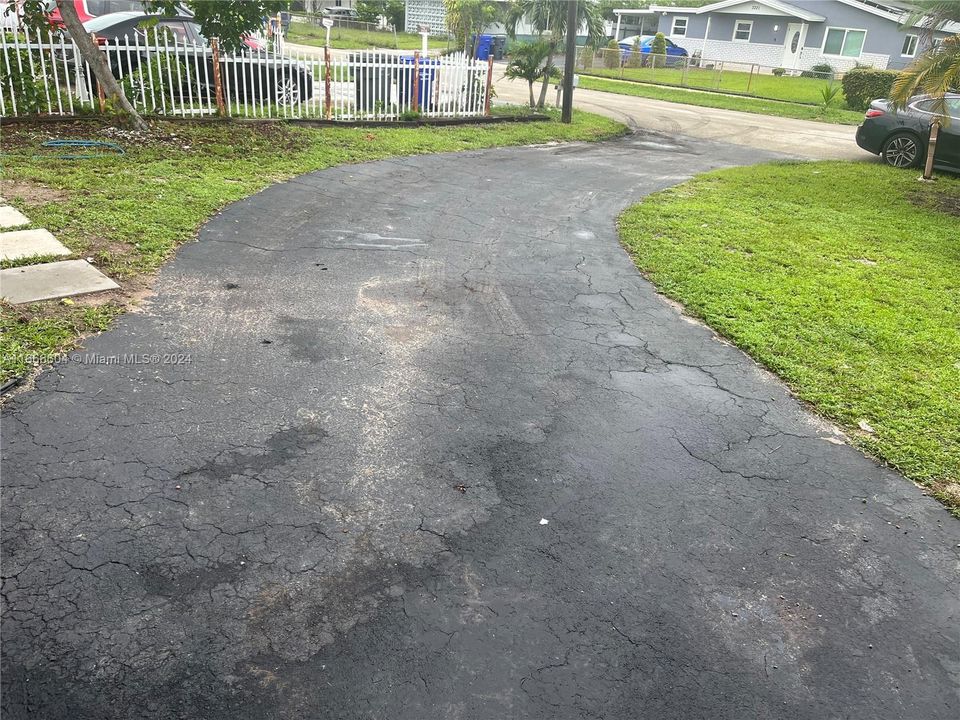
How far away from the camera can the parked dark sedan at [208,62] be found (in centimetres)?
1240

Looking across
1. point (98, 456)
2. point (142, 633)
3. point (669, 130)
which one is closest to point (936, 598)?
point (142, 633)

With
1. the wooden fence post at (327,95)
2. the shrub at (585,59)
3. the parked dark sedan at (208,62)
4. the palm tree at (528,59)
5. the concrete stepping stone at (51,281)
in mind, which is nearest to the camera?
the concrete stepping stone at (51,281)

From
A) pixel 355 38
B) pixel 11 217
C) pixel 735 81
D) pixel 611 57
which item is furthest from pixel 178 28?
pixel 611 57

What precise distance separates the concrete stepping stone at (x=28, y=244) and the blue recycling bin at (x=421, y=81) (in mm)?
10169

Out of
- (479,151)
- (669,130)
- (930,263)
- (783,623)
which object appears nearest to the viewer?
(783,623)

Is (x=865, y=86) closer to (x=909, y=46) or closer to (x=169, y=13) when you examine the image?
(x=909, y=46)

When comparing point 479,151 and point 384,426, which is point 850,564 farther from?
point 479,151

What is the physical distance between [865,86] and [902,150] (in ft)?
49.6

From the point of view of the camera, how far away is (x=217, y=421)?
13.4 ft

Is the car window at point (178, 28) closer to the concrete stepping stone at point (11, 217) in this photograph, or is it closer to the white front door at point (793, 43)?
the concrete stepping stone at point (11, 217)

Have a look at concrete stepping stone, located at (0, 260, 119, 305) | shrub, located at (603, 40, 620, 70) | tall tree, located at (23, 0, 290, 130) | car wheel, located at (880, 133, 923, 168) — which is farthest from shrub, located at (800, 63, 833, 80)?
concrete stepping stone, located at (0, 260, 119, 305)

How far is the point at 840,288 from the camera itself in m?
6.94

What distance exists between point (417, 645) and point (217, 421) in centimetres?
200

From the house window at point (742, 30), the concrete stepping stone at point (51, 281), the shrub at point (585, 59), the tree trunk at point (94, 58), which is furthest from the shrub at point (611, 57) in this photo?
the concrete stepping stone at point (51, 281)
